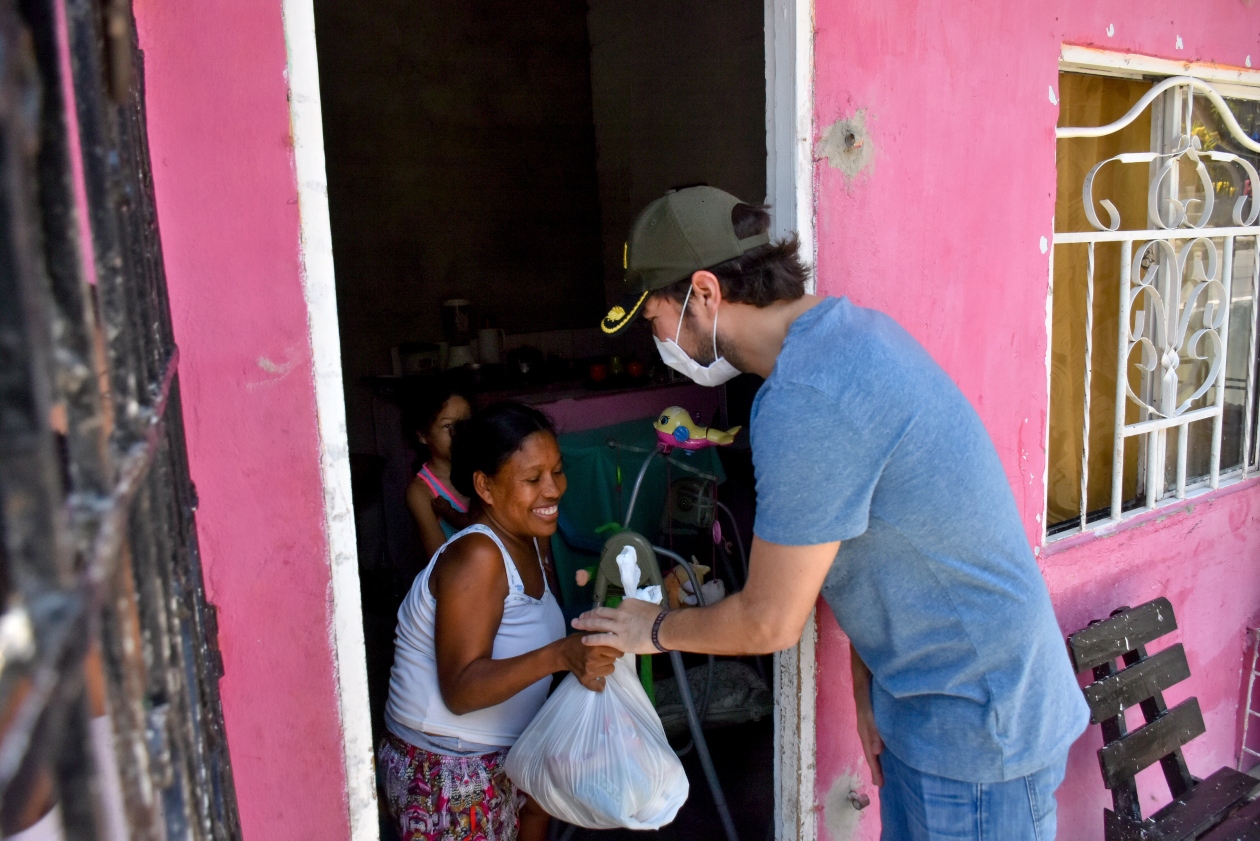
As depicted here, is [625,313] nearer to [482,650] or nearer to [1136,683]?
[482,650]

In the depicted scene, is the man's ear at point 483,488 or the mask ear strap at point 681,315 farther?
the man's ear at point 483,488

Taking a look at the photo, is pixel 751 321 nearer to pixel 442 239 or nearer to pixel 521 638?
pixel 521 638

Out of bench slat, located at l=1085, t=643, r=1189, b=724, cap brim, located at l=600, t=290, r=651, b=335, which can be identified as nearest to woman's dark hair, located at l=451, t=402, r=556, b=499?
cap brim, located at l=600, t=290, r=651, b=335

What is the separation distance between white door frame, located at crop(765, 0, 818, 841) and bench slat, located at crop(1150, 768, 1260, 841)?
138 centimetres

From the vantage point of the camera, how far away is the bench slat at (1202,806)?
292cm

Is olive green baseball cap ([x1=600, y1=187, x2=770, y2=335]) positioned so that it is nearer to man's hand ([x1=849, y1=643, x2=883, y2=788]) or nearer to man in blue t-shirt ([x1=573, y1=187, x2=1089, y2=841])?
man in blue t-shirt ([x1=573, y1=187, x2=1089, y2=841])

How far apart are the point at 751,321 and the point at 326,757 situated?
4.05 ft

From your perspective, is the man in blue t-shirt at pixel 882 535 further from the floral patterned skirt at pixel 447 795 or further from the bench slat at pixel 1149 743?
the bench slat at pixel 1149 743

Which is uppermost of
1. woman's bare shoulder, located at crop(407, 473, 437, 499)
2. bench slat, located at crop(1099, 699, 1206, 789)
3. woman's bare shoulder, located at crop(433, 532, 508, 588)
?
woman's bare shoulder, located at crop(433, 532, 508, 588)

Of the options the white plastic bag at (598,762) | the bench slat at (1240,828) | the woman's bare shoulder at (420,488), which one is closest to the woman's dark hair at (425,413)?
the woman's bare shoulder at (420,488)

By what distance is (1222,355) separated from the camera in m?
3.24

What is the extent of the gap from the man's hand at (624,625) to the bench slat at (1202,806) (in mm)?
2180

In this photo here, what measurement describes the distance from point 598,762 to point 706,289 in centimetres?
111

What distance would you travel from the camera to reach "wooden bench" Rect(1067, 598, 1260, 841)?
292cm
